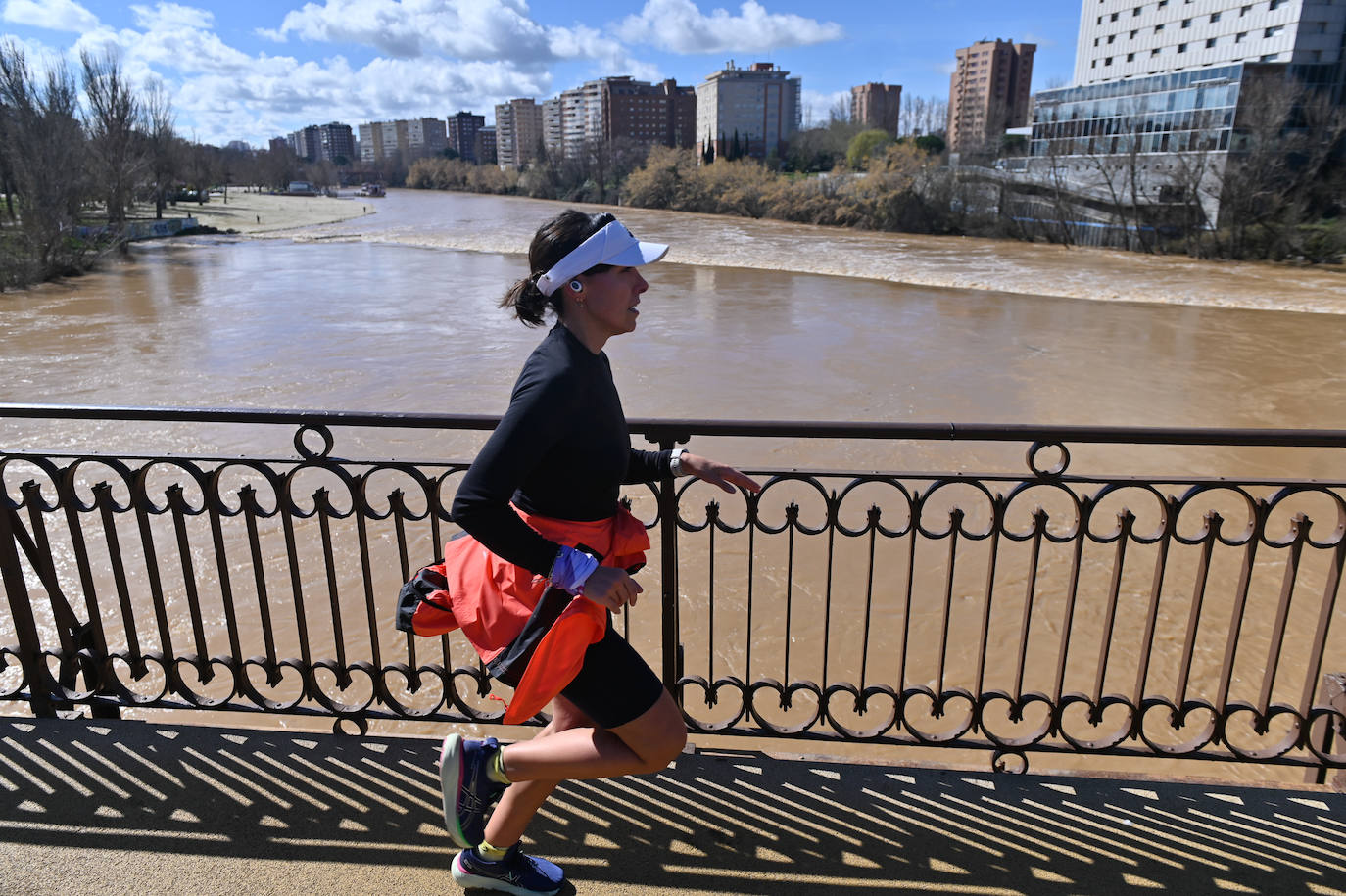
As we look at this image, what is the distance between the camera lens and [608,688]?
2037 millimetres

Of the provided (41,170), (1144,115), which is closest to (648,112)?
(1144,115)

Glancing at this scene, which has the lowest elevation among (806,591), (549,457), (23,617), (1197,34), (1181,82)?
(806,591)

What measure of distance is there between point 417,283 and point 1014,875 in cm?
2979

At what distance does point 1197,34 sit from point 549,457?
76868 mm

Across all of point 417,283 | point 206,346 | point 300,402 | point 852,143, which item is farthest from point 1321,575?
point 852,143

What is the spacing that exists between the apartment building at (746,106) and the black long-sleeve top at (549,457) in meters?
124

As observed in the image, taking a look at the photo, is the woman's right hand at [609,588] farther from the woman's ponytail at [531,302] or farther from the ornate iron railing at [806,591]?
Answer: the ornate iron railing at [806,591]

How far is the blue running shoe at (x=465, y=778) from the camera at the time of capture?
2.20 m

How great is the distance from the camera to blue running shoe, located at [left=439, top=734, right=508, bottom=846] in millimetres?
2199

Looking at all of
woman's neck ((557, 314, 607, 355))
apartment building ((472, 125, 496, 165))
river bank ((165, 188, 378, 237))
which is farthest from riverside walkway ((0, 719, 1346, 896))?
apartment building ((472, 125, 496, 165))

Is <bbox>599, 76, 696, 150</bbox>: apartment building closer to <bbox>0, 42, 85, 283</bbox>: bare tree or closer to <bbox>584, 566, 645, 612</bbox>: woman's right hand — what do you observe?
<bbox>0, 42, 85, 283</bbox>: bare tree

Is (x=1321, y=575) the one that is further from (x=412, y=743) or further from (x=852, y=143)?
Result: (x=852, y=143)

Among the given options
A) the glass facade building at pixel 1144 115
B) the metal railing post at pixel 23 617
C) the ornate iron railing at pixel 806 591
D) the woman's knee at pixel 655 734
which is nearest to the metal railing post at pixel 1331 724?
the ornate iron railing at pixel 806 591

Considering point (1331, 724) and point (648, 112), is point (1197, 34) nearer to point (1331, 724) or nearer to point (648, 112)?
point (1331, 724)
